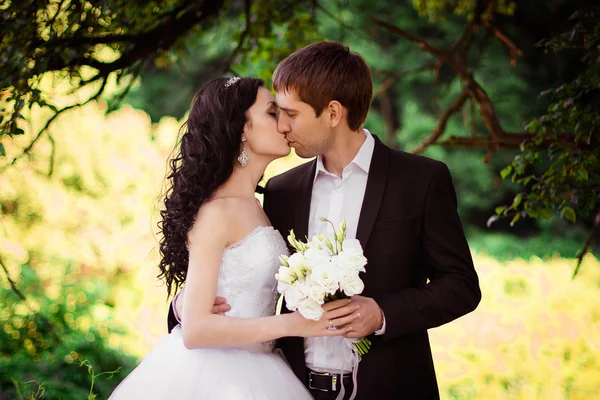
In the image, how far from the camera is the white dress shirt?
8.82ft

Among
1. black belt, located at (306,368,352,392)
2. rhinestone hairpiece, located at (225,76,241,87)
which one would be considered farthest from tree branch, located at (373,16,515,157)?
black belt, located at (306,368,352,392)

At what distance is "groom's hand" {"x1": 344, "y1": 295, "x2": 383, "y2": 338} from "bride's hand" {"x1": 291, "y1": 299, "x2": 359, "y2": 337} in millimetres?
23

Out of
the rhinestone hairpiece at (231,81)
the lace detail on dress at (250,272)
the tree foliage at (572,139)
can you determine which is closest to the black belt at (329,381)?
the lace detail on dress at (250,272)

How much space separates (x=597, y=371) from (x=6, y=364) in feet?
16.1

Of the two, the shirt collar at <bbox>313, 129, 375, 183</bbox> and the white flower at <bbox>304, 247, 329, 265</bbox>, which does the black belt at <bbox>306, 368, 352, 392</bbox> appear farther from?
the shirt collar at <bbox>313, 129, 375, 183</bbox>

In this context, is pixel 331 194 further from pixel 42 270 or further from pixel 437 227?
pixel 42 270

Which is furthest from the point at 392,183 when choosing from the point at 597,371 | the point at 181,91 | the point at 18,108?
the point at 181,91

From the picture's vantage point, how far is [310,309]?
2.19m

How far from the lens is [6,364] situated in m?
5.06

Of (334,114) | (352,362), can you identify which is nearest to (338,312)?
(352,362)

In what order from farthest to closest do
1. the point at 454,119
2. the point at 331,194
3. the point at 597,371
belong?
the point at 454,119 → the point at 597,371 → the point at 331,194

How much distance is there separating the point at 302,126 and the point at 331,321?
0.87m

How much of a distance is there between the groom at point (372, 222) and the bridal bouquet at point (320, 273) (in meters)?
0.27

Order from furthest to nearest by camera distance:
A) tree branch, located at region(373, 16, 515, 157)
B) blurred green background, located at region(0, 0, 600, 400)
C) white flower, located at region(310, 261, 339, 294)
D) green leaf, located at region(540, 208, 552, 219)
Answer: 1. blurred green background, located at region(0, 0, 600, 400)
2. tree branch, located at region(373, 16, 515, 157)
3. green leaf, located at region(540, 208, 552, 219)
4. white flower, located at region(310, 261, 339, 294)
